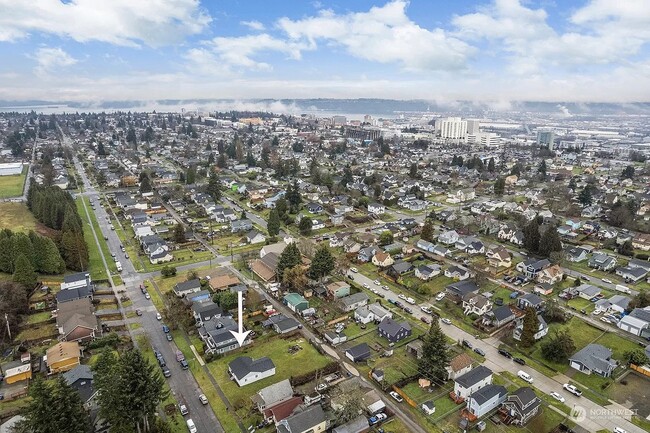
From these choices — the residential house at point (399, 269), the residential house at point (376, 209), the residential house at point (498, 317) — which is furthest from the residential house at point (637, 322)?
the residential house at point (376, 209)

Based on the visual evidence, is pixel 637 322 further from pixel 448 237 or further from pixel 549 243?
pixel 448 237

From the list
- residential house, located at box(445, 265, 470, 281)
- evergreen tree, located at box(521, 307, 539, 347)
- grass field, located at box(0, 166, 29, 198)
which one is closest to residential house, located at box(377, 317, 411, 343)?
evergreen tree, located at box(521, 307, 539, 347)

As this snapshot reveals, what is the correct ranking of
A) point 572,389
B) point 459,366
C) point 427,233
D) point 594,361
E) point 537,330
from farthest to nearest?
1. point 427,233
2. point 537,330
3. point 594,361
4. point 459,366
5. point 572,389

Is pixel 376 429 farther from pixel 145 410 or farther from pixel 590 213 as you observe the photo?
pixel 590 213

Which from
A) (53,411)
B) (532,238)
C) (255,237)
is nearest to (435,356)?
(53,411)

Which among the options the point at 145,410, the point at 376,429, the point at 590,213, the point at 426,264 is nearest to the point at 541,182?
the point at 590,213

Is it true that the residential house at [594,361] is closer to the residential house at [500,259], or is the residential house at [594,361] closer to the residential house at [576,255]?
the residential house at [500,259]
